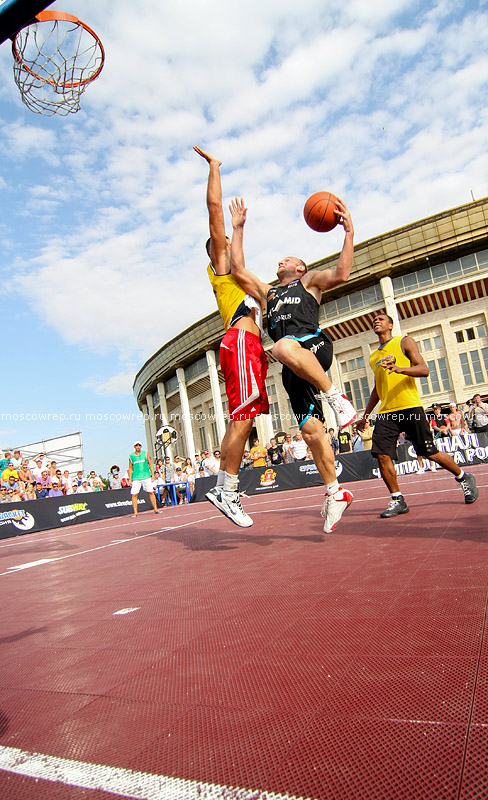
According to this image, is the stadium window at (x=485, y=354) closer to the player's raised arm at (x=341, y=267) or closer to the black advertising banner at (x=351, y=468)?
the black advertising banner at (x=351, y=468)

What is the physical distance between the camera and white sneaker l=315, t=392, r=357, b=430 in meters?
3.80

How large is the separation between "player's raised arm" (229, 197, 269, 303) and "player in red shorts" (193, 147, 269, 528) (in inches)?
2.7

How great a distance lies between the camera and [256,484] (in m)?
15.5

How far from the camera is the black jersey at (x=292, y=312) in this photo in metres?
4.09

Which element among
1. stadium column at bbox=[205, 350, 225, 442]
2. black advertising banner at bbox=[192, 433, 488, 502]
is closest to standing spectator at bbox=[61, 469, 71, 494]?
black advertising banner at bbox=[192, 433, 488, 502]

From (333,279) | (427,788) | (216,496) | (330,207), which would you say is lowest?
(427,788)

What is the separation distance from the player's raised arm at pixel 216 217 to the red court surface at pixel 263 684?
8.15 feet

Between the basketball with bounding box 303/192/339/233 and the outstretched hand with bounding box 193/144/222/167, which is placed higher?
the outstretched hand with bounding box 193/144/222/167

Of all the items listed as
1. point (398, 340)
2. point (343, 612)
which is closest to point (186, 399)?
point (398, 340)

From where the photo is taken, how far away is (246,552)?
3.82m

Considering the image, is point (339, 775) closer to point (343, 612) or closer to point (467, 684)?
point (467, 684)

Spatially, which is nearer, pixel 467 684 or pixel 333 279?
pixel 467 684

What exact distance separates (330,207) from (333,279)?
69 centimetres

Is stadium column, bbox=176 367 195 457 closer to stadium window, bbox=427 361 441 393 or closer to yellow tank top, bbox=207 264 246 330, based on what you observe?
stadium window, bbox=427 361 441 393
